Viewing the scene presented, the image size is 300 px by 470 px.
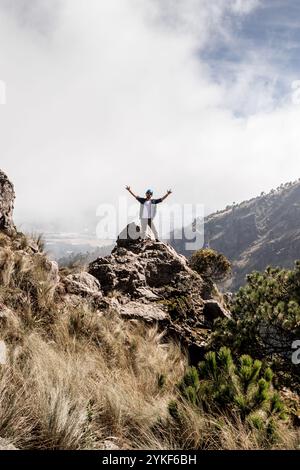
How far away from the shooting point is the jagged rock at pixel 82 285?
28.7 ft

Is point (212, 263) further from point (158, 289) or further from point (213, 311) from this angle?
point (213, 311)

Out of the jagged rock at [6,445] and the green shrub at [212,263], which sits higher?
the green shrub at [212,263]

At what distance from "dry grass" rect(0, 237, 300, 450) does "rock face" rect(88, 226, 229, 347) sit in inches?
47.2

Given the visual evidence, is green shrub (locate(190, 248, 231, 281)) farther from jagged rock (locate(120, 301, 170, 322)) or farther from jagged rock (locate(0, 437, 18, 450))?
jagged rock (locate(0, 437, 18, 450))

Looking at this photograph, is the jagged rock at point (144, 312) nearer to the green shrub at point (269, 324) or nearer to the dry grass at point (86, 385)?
the dry grass at point (86, 385)

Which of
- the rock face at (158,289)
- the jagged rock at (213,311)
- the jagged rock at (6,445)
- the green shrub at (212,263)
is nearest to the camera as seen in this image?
the jagged rock at (6,445)

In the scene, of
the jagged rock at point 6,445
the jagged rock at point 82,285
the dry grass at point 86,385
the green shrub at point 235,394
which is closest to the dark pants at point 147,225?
the jagged rock at point 82,285

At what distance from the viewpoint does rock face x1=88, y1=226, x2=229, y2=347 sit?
9.03 meters

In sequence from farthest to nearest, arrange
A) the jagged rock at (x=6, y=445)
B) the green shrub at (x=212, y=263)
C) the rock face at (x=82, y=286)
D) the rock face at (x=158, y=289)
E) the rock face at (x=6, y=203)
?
1. the green shrub at (x=212, y=263)
2. the rock face at (x=6, y=203)
3. the rock face at (x=158, y=289)
4. the rock face at (x=82, y=286)
5. the jagged rock at (x=6, y=445)

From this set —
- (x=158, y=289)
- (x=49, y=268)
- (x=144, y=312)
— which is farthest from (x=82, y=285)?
(x=158, y=289)

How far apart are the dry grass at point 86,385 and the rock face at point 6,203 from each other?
301 cm

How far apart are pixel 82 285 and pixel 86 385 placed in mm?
4412
